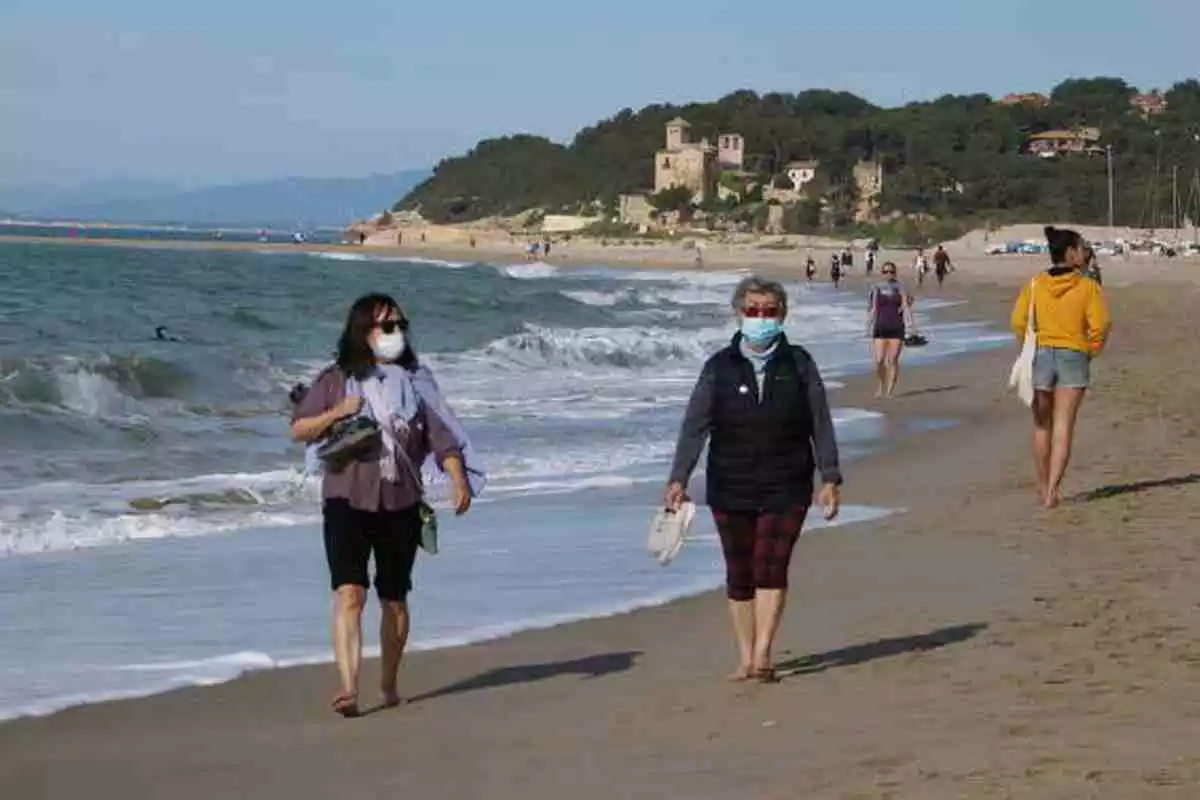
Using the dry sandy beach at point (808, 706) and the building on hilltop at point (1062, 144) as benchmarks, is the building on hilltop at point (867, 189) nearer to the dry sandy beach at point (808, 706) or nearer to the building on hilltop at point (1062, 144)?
the building on hilltop at point (1062, 144)

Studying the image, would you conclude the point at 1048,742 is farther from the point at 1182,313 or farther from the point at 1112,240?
the point at 1112,240

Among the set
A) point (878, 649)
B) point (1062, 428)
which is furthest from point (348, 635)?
point (1062, 428)

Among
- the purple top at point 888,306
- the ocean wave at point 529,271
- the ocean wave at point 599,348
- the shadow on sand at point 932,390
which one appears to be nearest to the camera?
the purple top at point 888,306

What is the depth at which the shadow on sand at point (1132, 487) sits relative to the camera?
1102 centimetres

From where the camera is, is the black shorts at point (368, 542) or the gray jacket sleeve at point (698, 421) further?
the gray jacket sleeve at point (698, 421)

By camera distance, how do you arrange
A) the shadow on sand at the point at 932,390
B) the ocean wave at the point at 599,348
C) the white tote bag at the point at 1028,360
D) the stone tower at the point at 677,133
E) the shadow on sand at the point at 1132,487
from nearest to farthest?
1. the white tote bag at the point at 1028,360
2. the shadow on sand at the point at 1132,487
3. the shadow on sand at the point at 932,390
4. the ocean wave at the point at 599,348
5. the stone tower at the point at 677,133

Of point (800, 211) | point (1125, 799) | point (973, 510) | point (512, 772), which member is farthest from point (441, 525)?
point (800, 211)

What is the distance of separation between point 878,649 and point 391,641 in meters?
1.89

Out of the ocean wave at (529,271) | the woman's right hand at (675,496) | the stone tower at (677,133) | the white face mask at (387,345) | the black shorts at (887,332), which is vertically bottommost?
the ocean wave at (529,271)

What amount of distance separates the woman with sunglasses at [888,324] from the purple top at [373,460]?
12.9 metres

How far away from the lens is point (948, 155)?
154875 millimetres

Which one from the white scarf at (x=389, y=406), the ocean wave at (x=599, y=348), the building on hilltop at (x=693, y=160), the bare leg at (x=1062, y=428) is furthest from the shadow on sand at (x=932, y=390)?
the building on hilltop at (x=693, y=160)

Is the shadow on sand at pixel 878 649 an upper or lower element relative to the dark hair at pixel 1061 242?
lower

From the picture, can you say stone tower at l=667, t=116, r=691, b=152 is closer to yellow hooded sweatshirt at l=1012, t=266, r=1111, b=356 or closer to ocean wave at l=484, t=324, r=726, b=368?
ocean wave at l=484, t=324, r=726, b=368
